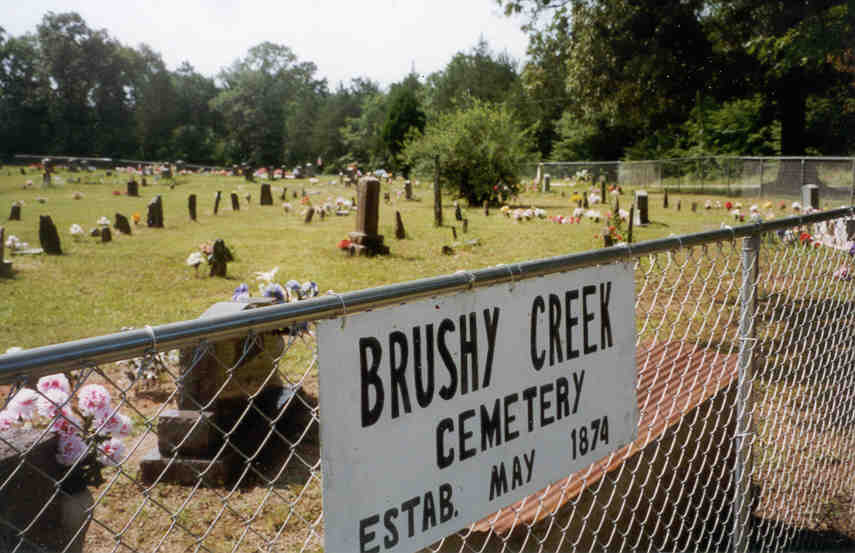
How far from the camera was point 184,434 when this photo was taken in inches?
158

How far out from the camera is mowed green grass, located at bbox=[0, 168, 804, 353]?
321 inches

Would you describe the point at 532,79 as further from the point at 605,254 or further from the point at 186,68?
the point at 186,68

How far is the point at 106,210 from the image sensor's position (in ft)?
65.4

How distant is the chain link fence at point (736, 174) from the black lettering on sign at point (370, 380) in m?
21.1

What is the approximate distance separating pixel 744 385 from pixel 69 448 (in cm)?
264

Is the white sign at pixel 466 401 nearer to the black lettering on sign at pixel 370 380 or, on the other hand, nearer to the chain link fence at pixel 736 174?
the black lettering on sign at pixel 370 380

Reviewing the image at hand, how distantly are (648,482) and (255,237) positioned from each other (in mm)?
12619

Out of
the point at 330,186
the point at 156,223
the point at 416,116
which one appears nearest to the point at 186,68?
the point at 416,116

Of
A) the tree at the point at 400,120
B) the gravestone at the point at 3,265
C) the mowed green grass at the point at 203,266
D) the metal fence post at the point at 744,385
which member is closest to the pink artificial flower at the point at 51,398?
the metal fence post at the point at 744,385

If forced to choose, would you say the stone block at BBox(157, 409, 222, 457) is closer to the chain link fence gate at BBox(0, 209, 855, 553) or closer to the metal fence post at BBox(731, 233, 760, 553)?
the chain link fence gate at BBox(0, 209, 855, 553)

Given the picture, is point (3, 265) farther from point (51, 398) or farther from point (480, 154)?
point (480, 154)

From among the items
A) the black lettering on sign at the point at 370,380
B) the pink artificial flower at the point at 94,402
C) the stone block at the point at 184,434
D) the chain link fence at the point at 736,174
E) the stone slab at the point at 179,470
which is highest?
the chain link fence at the point at 736,174

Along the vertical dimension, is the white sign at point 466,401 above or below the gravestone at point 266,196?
below

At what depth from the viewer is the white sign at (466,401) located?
4.41ft
